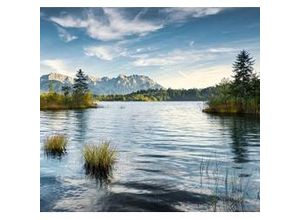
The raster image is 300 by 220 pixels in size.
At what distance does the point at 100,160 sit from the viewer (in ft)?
21.8

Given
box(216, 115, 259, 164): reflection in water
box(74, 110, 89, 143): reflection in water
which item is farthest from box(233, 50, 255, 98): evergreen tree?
box(74, 110, 89, 143): reflection in water

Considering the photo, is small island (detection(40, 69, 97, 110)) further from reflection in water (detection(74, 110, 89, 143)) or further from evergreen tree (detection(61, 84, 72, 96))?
reflection in water (detection(74, 110, 89, 143))

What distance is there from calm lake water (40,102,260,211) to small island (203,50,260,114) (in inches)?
6.8

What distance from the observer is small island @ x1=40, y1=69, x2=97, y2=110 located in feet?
22.5

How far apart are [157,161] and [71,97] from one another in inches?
69.1

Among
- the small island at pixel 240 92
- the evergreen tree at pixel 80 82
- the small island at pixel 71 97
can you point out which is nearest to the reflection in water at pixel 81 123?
the small island at pixel 71 97

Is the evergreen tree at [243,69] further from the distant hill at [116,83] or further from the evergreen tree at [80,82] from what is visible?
the evergreen tree at [80,82]
